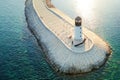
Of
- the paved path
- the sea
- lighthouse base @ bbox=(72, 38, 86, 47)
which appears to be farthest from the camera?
the paved path

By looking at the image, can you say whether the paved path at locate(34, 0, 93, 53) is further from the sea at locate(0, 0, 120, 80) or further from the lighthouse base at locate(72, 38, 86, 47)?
the sea at locate(0, 0, 120, 80)

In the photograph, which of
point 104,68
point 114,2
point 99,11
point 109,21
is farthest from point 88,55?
point 114,2

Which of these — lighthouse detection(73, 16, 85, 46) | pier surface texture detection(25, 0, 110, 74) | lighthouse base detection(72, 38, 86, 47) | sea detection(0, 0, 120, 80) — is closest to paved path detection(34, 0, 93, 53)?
pier surface texture detection(25, 0, 110, 74)

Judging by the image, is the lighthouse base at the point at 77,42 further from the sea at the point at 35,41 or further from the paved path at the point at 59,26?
the sea at the point at 35,41

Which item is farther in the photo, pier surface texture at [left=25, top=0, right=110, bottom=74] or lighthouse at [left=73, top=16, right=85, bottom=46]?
lighthouse at [left=73, top=16, right=85, bottom=46]

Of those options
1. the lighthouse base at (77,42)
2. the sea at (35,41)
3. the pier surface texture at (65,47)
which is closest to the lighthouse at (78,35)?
the lighthouse base at (77,42)

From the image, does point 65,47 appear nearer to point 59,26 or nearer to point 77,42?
point 77,42

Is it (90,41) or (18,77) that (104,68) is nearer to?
(90,41)

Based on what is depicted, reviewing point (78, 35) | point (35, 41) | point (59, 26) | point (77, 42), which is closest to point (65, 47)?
point (77, 42)

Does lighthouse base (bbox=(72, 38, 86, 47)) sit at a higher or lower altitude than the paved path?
lower
